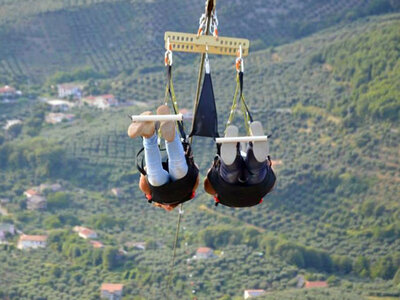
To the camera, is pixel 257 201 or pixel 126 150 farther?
pixel 126 150

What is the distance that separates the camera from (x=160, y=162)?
1203 cm

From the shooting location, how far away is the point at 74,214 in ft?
Answer: 168

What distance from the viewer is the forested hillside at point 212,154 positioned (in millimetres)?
43812

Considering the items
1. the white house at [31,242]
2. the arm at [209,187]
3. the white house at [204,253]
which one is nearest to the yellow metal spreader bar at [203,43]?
the arm at [209,187]

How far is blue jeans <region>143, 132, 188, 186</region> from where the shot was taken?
39.0 feet

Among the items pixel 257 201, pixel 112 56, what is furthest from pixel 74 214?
pixel 257 201

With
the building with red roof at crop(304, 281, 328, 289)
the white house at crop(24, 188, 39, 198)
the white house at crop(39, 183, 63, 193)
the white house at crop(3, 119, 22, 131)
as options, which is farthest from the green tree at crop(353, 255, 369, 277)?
the white house at crop(3, 119, 22, 131)

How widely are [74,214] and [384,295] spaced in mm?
14086

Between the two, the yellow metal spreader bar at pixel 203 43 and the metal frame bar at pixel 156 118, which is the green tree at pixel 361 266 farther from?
the metal frame bar at pixel 156 118

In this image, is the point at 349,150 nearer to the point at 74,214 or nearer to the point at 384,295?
the point at 74,214

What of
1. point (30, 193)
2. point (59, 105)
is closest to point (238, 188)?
point (30, 193)

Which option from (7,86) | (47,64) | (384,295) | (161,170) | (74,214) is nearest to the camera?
(161,170)

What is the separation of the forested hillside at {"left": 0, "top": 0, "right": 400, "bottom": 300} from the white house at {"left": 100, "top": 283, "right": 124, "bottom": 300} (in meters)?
0.21

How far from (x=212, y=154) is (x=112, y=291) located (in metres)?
11.8
